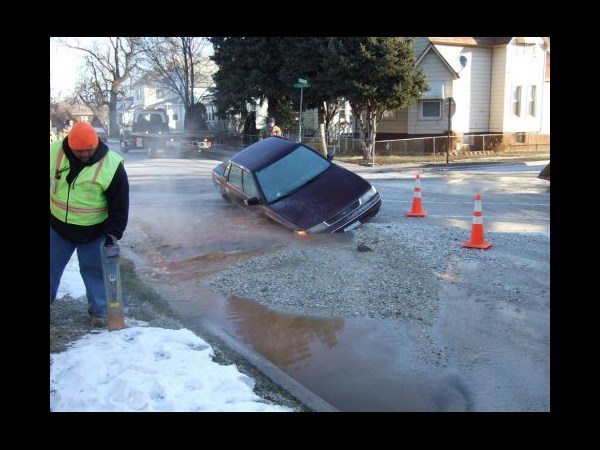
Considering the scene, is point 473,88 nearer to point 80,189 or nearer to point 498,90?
point 498,90

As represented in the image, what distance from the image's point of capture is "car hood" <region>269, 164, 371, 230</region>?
865cm

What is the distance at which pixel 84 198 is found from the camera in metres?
4.92

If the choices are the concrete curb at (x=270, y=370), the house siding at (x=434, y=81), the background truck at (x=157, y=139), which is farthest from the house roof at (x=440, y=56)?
the concrete curb at (x=270, y=370)

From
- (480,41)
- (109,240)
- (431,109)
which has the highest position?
(480,41)

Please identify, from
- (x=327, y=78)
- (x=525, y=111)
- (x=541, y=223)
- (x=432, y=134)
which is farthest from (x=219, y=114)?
(x=541, y=223)

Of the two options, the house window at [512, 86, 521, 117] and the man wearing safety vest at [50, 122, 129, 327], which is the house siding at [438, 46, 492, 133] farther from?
the man wearing safety vest at [50, 122, 129, 327]

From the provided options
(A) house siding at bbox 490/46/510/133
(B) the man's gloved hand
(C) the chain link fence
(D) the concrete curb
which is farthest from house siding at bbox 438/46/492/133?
(B) the man's gloved hand

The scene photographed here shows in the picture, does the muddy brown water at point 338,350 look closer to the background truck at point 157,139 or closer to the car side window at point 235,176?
the car side window at point 235,176

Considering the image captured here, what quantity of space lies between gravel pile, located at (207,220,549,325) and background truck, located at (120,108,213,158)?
71.3 ft

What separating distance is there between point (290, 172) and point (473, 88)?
22617 millimetres

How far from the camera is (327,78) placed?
995 inches

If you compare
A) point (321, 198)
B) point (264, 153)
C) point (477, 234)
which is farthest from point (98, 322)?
point (264, 153)

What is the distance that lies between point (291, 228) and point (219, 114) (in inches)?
989

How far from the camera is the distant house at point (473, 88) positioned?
2866 cm
